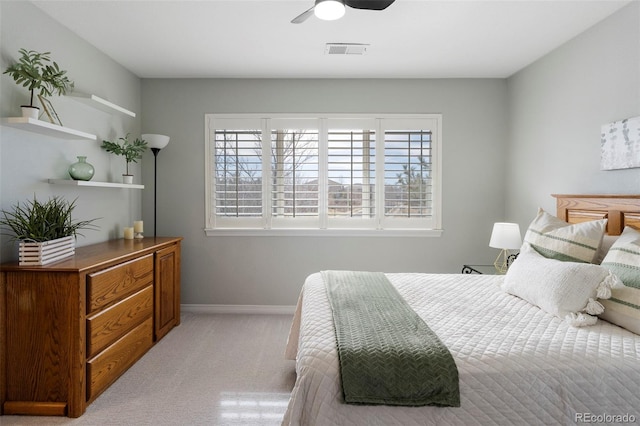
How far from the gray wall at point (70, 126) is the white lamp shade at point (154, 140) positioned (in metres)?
0.24

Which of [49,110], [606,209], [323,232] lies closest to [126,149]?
[49,110]

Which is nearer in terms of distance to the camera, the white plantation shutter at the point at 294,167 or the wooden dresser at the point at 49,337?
the wooden dresser at the point at 49,337

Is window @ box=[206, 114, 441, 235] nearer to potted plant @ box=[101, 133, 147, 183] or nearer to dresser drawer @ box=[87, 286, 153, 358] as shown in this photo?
potted plant @ box=[101, 133, 147, 183]

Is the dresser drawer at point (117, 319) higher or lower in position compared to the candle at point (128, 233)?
lower

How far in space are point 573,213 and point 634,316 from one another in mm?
1319

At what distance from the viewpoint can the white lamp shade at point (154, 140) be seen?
144 inches

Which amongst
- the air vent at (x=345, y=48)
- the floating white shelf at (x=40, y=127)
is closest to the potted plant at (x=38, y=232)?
the floating white shelf at (x=40, y=127)

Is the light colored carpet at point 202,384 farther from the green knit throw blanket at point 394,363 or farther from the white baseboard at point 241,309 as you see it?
the green knit throw blanket at point 394,363

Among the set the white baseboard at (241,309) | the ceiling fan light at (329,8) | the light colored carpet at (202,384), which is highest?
the ceiling fan light at (329,8)

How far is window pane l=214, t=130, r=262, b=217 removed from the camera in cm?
396

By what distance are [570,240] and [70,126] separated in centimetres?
374

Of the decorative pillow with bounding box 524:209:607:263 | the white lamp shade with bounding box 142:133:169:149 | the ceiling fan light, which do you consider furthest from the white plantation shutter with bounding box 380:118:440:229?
the white lamp shade with bounding box 142:133:169:149

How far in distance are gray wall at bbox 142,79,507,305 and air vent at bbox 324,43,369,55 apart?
29.3 inches

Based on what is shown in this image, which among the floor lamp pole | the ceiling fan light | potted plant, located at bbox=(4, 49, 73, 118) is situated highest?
the ceiling fan light
